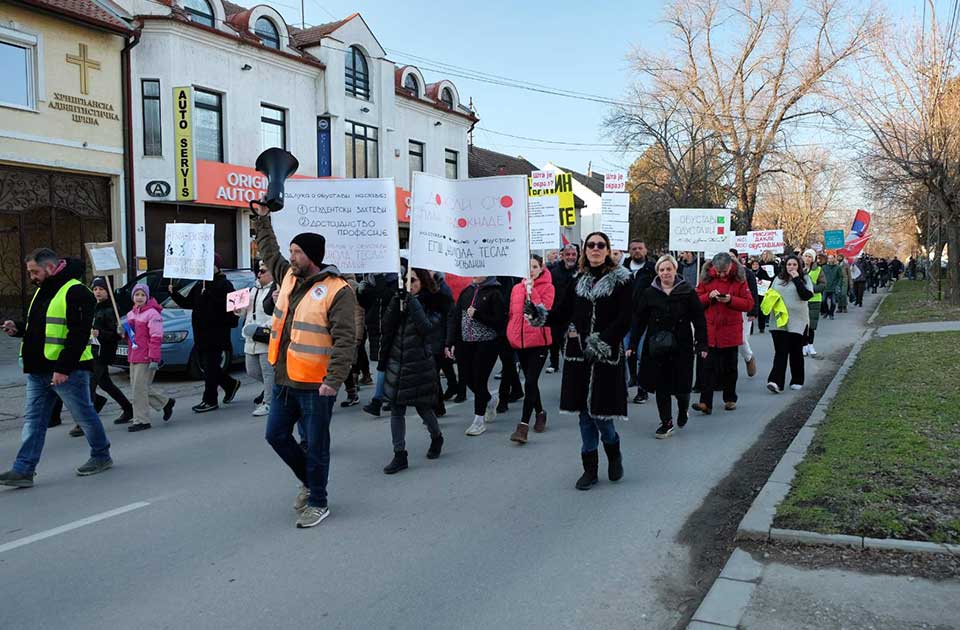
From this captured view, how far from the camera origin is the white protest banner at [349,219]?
6656mm

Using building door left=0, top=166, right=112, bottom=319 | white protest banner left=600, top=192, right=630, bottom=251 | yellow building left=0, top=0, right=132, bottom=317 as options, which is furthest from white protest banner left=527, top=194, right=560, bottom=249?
building door left=0, top=166, right=112, bottom=319

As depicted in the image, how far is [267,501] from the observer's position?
587cm

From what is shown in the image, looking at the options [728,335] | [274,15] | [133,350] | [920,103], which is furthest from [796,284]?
[274,15]

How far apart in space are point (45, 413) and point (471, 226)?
12.4ft

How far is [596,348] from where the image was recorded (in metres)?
5.92

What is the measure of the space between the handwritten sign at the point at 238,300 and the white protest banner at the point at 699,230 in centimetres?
787

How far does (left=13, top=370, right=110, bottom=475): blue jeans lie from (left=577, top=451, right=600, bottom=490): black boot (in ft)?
13.4

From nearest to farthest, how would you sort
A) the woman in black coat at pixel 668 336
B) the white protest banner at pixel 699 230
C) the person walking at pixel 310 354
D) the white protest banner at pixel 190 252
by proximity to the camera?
the person walking at pixel 310 354 < the woman in black coat at pixel 668 336 < the white protest banner at pixel 190 252 < the white protest banner at pixel 699 230

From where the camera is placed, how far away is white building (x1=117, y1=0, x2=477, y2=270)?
19922 millimetres

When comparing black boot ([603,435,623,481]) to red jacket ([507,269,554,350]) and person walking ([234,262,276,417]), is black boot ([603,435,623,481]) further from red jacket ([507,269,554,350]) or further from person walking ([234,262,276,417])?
person walking ([234,262,276,417])

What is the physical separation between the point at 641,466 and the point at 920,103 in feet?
61.5

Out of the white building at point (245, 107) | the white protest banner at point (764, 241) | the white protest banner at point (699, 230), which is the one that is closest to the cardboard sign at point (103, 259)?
the white protest banner at point (699, 230)

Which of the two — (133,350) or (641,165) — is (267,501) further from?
(641,165)

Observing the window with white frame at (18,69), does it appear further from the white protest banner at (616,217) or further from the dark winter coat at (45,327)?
the dark winter coat at (45,327)
